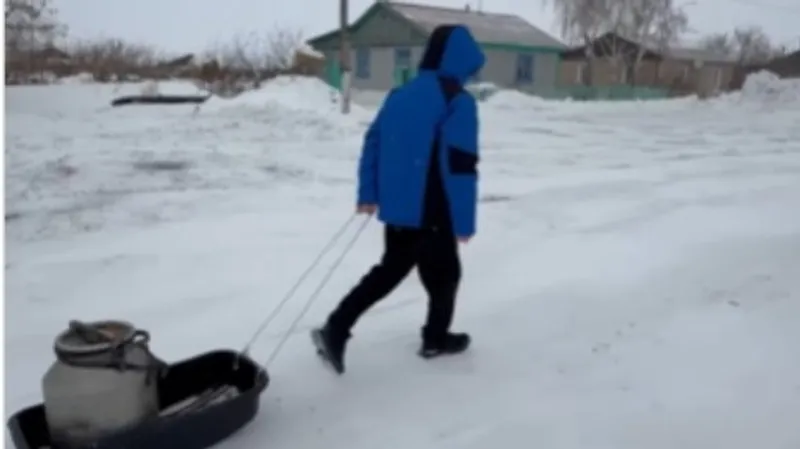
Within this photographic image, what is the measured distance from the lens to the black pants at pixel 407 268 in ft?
10.3

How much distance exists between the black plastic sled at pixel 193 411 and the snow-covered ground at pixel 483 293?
0.14 meters

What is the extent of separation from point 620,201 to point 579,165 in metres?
2.90

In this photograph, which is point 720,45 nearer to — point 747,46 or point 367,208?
point 747,46

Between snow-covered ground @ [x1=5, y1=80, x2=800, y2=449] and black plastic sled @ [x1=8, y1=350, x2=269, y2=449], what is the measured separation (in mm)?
138

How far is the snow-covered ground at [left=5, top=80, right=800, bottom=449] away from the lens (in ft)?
9.66

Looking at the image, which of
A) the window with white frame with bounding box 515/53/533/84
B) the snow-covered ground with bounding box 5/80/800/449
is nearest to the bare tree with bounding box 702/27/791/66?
the window with white frame with bounding box 515/53/533/84

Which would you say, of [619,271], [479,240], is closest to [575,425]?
[619,271]

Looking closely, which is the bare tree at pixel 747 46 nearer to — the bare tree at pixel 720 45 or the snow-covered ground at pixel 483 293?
the bare tree at pixel 720 45

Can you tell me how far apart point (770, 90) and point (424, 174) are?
2917 cm

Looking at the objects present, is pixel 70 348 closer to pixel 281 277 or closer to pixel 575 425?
pixel 575 425

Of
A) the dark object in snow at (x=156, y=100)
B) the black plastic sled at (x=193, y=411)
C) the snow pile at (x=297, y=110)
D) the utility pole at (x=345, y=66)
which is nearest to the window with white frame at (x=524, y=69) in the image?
the snow pile at (x=297, y=110)

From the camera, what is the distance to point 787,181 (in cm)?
884

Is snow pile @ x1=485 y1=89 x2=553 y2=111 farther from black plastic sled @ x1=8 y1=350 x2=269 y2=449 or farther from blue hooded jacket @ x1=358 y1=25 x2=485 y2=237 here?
black plastic sled @ x1=8 y1=350 x2=269 y2=449

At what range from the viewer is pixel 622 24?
34.6 metres
